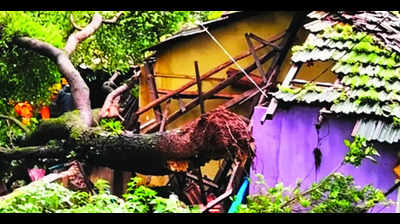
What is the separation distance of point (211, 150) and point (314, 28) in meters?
1.77

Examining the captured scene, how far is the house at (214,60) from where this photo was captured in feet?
24.7

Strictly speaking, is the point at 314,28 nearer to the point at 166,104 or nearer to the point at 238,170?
the point at 238,170

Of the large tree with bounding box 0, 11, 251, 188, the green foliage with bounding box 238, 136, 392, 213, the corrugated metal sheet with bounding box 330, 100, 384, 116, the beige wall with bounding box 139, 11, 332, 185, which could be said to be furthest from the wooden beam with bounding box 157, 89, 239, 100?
the green foliage with bounding box 238, 136, 392, 213

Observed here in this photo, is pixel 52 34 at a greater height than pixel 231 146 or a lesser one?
greater

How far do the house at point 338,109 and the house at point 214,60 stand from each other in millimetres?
1379

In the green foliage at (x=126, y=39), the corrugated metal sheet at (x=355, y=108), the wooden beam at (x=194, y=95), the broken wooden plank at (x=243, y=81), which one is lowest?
the wooden beam at (x=194, y=95)

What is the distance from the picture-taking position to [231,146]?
4977 millimetres

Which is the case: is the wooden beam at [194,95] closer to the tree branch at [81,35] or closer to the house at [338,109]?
the tree branch at [81,35]

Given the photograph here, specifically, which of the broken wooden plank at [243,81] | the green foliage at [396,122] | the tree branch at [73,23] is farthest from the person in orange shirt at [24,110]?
the green foliage at [396,122]

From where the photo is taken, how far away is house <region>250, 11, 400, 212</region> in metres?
4.90

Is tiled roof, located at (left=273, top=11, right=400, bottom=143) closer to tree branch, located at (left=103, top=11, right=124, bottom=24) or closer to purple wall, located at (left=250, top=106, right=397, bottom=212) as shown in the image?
purple wall, located at (left=250, top=106, right=397, bottom=212)

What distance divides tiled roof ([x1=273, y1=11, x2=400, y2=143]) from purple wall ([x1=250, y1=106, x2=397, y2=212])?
23 cm

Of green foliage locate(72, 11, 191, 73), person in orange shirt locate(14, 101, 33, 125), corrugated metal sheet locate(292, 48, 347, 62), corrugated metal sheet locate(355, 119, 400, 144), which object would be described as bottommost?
person in orange shirt locate(14, 101, 33, 125)
